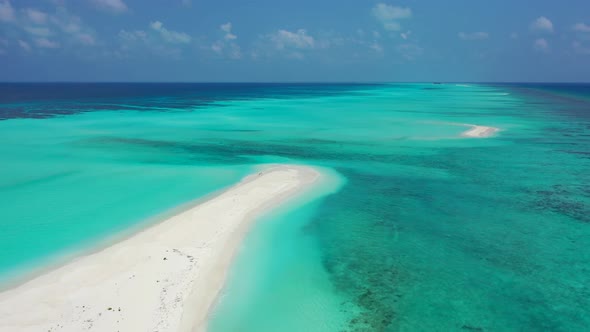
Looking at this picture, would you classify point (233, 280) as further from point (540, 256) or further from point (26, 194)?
point (26, 194)

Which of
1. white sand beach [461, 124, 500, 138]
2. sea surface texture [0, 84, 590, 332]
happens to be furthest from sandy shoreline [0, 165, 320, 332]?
white sand beach [461, 124, 500, 138]

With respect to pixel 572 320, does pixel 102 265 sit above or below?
above

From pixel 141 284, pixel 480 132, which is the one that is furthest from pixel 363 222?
pixel 480 132

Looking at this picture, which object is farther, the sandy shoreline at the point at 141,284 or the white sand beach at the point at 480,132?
the white sand beach at the point at 480,132

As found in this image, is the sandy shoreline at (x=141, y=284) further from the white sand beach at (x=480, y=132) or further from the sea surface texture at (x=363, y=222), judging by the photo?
the white sand beach at (x=480, y=132)

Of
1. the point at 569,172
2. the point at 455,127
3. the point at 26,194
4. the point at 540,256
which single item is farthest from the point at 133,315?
the point at 455,127

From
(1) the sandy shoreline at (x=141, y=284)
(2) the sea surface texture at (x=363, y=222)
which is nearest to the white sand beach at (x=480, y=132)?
(2) the sea surface texture at (x=363, y=222)

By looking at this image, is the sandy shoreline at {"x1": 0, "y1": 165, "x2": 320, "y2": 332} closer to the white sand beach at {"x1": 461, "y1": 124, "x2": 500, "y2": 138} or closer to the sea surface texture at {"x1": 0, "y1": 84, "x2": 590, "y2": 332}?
the sea surface texture at {"x1": 0, "y1": 84, "x2": 590, "y2": 332}
